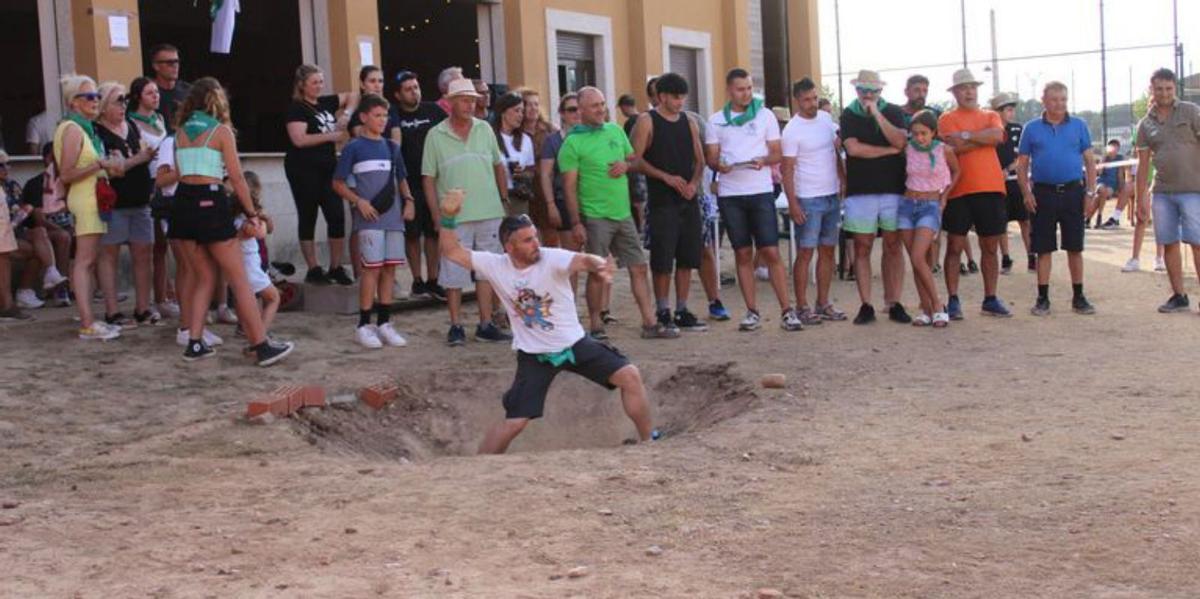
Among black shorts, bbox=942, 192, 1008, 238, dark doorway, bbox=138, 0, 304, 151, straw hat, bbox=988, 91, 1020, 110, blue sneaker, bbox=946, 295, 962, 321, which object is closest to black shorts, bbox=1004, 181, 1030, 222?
straw hat, bbox=988, 91, 1020, 110

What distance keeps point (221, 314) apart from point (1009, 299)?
262 inches

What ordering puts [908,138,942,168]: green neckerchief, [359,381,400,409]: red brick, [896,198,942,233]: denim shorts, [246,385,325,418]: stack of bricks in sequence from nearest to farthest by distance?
[246,385,325,418]: stack of bricks → [359,381,400,409]: red brick → [908,138,942,168]: green neckerchief → [896,198,942,233]: denim shorts

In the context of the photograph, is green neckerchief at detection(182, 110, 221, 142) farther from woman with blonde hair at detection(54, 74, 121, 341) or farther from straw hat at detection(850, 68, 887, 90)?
straw hat at detection(850, 68, 887, 90)

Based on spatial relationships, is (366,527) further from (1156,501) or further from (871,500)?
(1156,501)

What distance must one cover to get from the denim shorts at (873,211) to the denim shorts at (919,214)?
5 centimetres

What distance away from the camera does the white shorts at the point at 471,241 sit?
9.75 m

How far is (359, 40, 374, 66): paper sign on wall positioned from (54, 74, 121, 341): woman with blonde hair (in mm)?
5621

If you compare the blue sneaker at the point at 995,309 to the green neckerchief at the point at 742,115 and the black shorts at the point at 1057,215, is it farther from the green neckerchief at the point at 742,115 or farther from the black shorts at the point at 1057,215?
the green neckerchief at the point at 742,115

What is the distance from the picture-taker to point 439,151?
9.79 metres

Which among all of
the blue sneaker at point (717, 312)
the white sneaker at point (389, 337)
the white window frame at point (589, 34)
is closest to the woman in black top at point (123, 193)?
the white sneaker at point (389, 337)

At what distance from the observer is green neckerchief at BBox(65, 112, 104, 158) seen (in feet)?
30.4

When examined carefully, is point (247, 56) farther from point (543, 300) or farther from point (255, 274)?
point (543, 300)

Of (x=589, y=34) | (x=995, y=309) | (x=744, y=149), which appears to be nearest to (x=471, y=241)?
(x=744, y=149)

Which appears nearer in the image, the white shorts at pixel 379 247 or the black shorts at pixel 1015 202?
the white shorts at pixel 379 247
